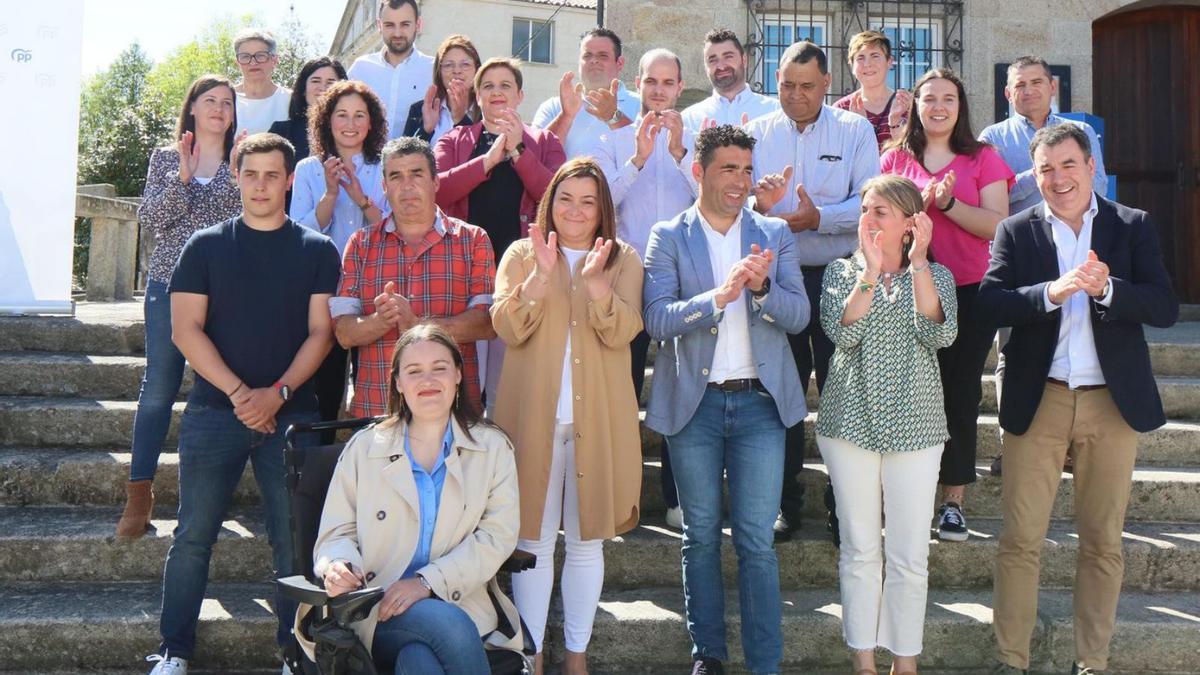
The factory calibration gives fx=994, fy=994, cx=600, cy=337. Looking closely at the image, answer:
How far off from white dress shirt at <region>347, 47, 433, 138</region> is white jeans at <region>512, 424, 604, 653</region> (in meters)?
2.81

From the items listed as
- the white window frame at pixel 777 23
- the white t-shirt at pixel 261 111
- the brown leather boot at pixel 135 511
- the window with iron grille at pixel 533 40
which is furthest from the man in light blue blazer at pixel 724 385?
the window with iron grille at pixel 533 40

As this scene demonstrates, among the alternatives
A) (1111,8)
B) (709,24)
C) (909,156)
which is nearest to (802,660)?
(909,156)

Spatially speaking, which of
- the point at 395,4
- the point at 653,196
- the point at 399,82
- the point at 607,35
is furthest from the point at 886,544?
the point at 395,4

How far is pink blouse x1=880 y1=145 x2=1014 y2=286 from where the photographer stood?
4418 millimetres

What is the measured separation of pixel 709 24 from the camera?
7816mm

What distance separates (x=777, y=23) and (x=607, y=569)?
524 cm

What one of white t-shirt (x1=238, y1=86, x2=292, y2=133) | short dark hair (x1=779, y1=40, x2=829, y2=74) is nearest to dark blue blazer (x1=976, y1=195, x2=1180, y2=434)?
short dark hair (x1=779, y1=40, x2=829, y2=74)

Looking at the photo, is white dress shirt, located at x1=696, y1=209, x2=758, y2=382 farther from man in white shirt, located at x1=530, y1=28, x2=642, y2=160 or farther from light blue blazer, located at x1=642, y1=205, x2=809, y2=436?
man in white shirt, located at x1=530, y1=28, x2=642, y2=160

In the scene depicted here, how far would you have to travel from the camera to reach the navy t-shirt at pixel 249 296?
3785mm

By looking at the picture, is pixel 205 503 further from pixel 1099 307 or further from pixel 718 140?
pixel 1099 307

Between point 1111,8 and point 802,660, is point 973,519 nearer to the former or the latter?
point 802,660

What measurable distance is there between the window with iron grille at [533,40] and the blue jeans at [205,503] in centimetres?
3053

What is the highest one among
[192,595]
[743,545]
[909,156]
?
[909,156]

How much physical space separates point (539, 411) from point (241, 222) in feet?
4.62
